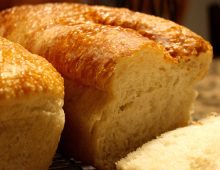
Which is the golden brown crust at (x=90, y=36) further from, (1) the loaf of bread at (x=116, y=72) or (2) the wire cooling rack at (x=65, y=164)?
(2) the wire cooling rack at (x=65, y=164)

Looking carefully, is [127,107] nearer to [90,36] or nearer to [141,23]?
[90,36]

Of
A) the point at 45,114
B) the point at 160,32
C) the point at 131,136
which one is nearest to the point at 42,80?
the point at 45,114

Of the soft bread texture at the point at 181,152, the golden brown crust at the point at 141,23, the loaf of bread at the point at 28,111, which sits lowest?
the soft bread texture at the point at 181,152

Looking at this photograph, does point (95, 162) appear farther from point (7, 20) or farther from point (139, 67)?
point (7, 20)

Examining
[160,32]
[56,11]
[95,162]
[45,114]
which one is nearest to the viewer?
[45,114]

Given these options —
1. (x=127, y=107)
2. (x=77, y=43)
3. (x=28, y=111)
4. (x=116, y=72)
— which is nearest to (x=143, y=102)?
(x=127, y=107)

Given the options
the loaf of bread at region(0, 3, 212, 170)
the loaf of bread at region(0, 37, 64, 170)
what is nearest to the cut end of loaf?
the loaf of bread at region(0, 3, 212, 170)

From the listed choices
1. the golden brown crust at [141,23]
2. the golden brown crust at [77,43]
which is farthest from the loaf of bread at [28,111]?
the golden brown crust at [141,23]
